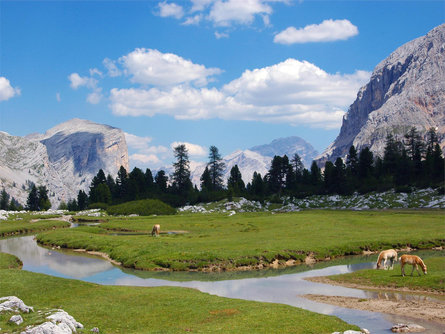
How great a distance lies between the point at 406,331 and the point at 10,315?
23.2 m

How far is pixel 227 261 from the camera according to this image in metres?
49.1

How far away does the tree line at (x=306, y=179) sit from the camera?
123m

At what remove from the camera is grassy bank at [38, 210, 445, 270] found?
50562 millimetres

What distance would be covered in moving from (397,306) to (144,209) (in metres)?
105

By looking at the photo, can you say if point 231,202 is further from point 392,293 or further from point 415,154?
point 392,293

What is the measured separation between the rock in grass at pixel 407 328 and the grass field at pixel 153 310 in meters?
2.67

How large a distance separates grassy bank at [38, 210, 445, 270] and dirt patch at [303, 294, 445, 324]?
54.3 ft

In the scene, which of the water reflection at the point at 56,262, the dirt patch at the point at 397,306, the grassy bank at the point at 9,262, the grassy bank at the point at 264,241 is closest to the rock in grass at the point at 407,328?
the dirt patch at the point at 397,306

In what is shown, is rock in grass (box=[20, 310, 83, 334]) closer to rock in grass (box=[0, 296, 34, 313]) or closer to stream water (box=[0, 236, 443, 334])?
rock in grass (box=[0, 296, 34, 313])

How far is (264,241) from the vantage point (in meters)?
59.7

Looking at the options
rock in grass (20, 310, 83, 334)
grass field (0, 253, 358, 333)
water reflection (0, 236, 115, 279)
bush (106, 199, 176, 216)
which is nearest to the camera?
rock in grass (20, 310, 83, 334)

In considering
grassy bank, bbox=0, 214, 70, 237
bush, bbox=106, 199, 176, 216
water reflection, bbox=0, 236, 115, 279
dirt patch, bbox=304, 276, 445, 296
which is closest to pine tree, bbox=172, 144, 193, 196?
bush, bbox=106, 199, 176, 216

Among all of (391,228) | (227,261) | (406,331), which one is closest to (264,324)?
(406,331)

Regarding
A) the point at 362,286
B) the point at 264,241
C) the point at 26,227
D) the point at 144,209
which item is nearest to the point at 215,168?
the point at 144,209
